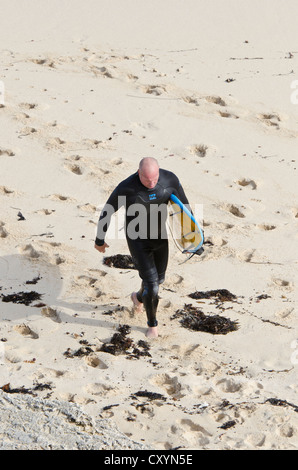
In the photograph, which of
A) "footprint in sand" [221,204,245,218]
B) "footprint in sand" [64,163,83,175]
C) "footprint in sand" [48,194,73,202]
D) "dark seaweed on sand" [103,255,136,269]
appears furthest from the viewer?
"footprint in sand" [64,163,83,175]

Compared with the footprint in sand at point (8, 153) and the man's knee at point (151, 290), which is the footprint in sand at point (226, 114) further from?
the man's knee at point (151, 290)

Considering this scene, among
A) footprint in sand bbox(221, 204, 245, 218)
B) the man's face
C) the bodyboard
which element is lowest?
footprint in sand bbox(221, 204, 245, 218)

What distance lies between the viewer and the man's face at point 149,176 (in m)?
7.36

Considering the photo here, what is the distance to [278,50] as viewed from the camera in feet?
45.5

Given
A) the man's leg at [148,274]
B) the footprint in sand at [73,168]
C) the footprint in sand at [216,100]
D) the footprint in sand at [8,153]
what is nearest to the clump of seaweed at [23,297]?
the man's leg at [148,274]

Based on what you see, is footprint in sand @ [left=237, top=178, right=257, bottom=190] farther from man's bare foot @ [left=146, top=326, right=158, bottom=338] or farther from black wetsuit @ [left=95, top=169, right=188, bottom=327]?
man's bare foot @ [left=146, top=326, right=158, bottom=338]

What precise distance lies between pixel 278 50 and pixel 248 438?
902cm

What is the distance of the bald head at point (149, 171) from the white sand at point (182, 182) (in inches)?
63.3

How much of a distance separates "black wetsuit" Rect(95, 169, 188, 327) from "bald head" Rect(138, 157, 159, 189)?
129 millimetres

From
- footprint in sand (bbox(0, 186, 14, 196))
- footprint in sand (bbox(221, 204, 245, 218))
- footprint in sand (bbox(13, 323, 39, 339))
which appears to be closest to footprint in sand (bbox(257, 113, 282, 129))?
footprint in sand (bbox(221, 204, 245, 218))

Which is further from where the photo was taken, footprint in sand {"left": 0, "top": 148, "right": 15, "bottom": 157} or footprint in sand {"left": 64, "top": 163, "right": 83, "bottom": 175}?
footprint in sand {"left": 0, "top": 148, "right": 15, "bottom": 157}

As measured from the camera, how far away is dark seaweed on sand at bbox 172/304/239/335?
8.08m

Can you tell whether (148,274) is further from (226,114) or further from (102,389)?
(226,114)
